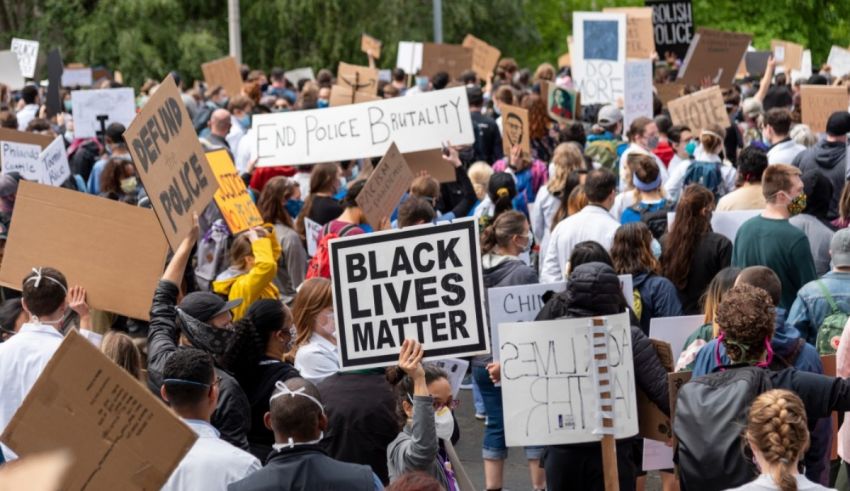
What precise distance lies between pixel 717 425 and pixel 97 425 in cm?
231

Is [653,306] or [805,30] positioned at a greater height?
[653,306]

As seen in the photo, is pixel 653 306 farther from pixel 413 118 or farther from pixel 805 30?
pixel 805 30

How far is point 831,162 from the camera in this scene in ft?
35.4

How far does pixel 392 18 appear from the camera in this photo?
32.6m

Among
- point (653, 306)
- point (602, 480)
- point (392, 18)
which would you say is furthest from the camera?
point (392, 18)

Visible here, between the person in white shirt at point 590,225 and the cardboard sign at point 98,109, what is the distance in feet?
25.4

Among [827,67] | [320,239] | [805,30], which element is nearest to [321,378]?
[320,239]

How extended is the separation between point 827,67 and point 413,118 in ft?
37.6

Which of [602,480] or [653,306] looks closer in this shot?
[602,480]

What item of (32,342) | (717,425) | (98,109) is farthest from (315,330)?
(98,109)

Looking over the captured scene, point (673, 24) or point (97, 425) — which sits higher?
point (97, 425)

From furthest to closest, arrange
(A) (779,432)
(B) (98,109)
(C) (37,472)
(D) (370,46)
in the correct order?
(D) (370,46)
(B) (98,109)
(A) (779,432)
(C) (37,472)

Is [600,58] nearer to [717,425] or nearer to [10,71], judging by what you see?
[10,71]

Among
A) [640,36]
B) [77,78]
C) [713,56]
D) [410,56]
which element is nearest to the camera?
[713,56]
